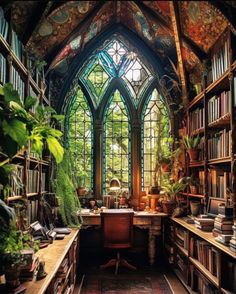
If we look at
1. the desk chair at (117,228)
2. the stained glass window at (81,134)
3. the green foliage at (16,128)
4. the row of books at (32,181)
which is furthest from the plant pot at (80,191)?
the green foliage at (16,128)

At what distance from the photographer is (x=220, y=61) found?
4.23m

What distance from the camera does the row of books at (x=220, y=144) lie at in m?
3.94

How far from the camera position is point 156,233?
5.71 m

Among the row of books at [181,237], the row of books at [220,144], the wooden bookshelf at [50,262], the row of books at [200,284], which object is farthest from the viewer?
the row of books at [181,237]

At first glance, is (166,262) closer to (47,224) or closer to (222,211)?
(47,224)

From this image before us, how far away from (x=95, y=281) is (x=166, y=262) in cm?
146

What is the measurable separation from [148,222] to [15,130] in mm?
3903

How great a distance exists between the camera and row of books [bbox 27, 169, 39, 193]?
4.15 meters

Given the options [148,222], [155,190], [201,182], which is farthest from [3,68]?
[155,190]

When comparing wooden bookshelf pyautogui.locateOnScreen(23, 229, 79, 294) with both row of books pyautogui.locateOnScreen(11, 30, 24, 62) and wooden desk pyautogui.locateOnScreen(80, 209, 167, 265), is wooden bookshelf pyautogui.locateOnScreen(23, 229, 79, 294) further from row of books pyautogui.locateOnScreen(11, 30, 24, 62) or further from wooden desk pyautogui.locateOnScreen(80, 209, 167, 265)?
row of books pyautogui.locateOnScreen(11, 30, 24, 62)

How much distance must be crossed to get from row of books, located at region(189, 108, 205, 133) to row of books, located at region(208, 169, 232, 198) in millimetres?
757

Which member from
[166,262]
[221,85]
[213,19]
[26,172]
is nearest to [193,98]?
[221,85]

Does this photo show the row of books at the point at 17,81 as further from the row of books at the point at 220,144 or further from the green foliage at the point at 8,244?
the row of books at the point at 220,144

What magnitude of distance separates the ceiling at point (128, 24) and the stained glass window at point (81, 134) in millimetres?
700
